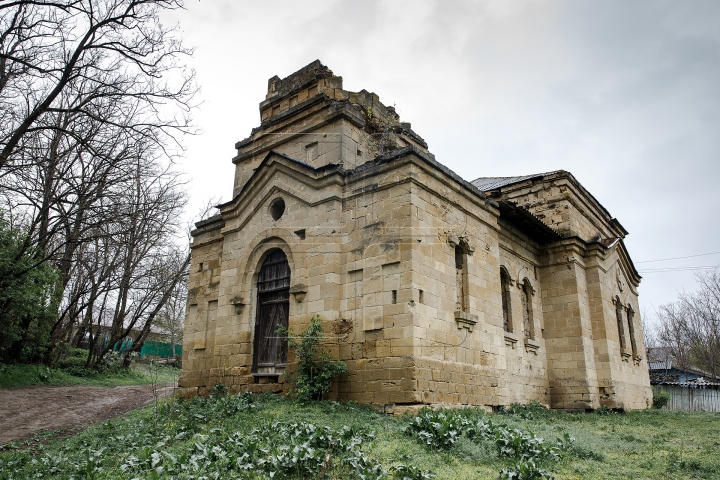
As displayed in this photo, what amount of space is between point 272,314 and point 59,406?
6.88 meters

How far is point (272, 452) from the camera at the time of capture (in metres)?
6.33

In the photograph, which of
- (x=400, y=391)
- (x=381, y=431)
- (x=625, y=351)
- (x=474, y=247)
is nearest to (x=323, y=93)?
(x=474, y=247)

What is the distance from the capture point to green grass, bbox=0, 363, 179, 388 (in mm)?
16419

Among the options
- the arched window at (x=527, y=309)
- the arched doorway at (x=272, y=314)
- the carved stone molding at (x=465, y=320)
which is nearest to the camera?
the carved stone molding at (x=465, y=320)

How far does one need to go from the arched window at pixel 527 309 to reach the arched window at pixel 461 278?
435cm

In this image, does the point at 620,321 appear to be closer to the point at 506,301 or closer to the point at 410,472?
the point at 506,301

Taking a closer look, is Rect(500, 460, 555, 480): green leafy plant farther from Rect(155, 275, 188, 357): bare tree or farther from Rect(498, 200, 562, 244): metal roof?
Rect(155, 275, 188, 357): bare tree

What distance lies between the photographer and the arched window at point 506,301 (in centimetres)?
1395

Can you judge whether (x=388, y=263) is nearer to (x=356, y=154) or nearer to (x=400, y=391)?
(x=400, y=391)

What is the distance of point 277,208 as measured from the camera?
12539 mm

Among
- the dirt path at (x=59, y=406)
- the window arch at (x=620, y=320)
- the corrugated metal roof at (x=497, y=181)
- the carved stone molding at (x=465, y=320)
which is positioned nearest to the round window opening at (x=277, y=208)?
the carved stone molding at (x=465, y=320)

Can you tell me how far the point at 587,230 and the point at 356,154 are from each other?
9596 millimetres

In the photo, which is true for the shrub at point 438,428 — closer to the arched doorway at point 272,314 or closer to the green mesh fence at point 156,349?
the arched doorway at point 272,314

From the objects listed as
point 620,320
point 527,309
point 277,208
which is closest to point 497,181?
point 620,320
